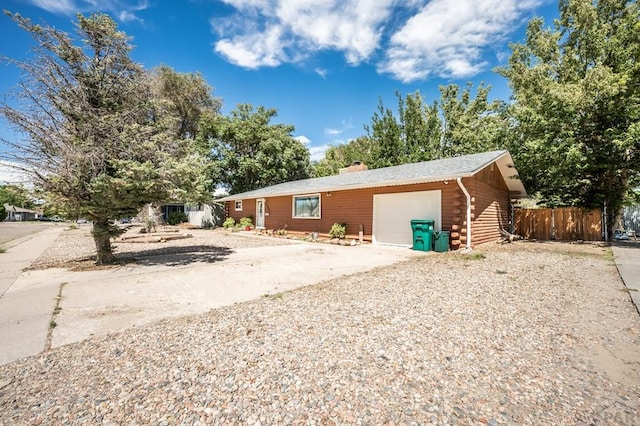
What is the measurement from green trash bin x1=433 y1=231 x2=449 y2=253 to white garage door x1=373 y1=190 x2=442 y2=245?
54 centimetres

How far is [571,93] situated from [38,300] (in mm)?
18180

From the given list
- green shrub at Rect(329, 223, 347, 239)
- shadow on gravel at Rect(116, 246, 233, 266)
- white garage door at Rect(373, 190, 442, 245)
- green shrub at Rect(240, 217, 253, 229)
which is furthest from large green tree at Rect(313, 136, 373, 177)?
shadow on gravel at Rect(116, 246, 233, 266)

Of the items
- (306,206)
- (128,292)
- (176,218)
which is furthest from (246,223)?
(128,292)

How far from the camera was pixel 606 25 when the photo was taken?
1434 centimetres

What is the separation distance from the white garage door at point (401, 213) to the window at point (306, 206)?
11.6ft

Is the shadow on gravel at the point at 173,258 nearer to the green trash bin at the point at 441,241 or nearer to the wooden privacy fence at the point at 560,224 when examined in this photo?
the green trash bin at the point at 441,241

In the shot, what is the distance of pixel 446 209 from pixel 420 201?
102 centimetres

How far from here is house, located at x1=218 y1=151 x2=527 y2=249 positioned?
31.5 feet

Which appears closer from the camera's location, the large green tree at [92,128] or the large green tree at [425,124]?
the large green tree at [92,128]

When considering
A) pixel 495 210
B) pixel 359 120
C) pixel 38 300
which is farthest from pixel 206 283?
pixel 359 120

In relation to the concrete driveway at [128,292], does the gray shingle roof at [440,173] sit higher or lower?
higher

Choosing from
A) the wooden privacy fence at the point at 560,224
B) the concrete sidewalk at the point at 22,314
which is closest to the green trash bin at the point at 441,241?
the wooden privacy fence at the point at 560,224

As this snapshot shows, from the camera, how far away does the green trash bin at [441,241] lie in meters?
9.45

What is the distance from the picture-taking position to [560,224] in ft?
43.6
